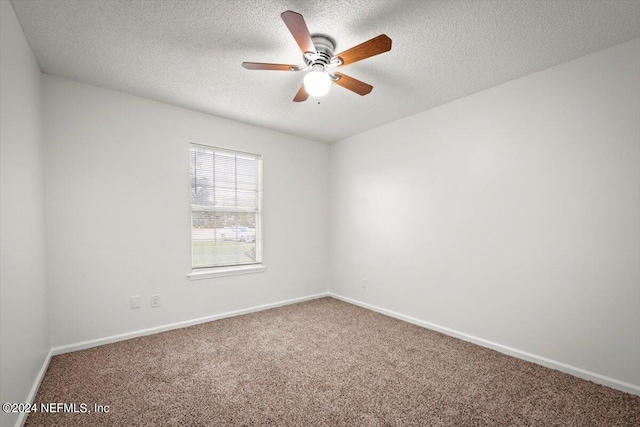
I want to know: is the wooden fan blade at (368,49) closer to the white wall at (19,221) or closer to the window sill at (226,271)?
the white wall at (19,221)

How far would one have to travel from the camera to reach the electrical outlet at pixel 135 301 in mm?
2832

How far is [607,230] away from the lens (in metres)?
2.06

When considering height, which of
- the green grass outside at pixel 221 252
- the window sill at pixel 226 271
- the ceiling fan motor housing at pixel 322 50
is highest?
the ceiling fan motor housing at pixel 322 50

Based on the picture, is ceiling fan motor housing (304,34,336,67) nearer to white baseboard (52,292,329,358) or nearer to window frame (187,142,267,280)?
Answer: window frame (187,142,267,280)

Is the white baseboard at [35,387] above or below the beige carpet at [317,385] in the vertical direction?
above

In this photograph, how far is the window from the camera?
331 cm

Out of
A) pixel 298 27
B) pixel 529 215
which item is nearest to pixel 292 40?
pixel 298 27

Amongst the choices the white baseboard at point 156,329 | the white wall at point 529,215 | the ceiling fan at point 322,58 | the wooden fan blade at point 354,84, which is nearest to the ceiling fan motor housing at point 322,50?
the ceiling fan at point 322,58

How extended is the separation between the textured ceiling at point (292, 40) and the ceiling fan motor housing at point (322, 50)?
48 millimetres

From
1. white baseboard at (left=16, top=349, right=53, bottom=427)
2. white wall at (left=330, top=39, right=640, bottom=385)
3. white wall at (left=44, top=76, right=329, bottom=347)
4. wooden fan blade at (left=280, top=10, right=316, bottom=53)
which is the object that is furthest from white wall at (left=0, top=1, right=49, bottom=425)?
white wall at (left=330, top=39, right=640, bottom=385)

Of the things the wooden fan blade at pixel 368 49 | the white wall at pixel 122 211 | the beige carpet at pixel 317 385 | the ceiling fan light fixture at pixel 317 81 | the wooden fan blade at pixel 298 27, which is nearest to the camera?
the wooden fan blade at pixel 298 27

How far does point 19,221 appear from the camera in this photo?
67.2 inches

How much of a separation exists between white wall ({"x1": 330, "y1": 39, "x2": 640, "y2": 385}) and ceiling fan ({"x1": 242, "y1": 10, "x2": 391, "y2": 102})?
1404 mm

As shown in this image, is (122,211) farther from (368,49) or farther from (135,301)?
(368,49)
